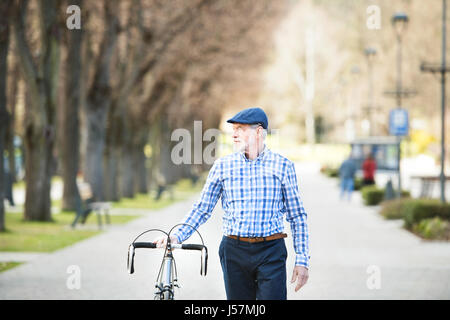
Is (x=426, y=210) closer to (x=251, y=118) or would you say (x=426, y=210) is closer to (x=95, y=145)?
(x=95, y=145)

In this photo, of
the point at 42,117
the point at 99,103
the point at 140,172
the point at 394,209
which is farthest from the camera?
the point at 140,172

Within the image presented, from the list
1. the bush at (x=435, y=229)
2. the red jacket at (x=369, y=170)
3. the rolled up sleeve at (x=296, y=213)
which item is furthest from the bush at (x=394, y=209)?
the rolled up sleeve at (x=296, y=213)

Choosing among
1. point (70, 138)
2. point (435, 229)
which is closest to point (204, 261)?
point (435, 229)

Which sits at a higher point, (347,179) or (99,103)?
(99,103)

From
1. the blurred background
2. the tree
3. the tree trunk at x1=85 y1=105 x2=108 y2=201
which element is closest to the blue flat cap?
the blurred background

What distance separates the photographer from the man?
5438 mm

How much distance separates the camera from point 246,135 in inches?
213

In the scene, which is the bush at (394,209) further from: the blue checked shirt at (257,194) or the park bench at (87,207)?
the blue checked shirt at (257,194)

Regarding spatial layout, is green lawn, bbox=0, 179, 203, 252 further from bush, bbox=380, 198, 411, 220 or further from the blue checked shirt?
the blue checked shirt

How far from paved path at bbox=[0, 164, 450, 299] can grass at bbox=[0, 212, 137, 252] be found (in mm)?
428

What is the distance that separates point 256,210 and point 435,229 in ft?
43.4

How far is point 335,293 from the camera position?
1068cm
